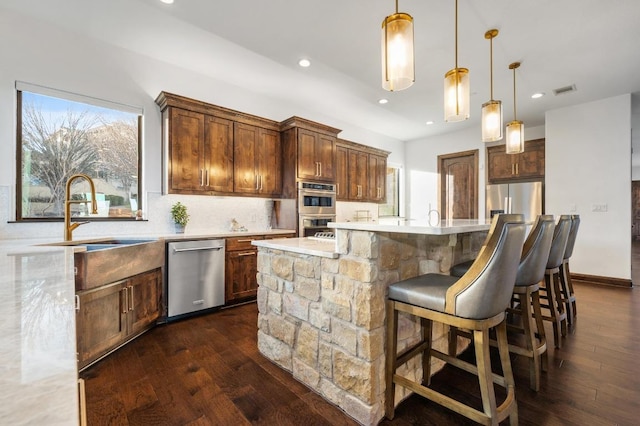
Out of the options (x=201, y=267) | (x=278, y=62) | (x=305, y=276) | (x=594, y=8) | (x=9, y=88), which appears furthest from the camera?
(x=278, y=62)

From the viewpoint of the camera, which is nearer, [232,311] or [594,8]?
[594,8]

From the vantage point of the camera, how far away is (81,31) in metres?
3.01

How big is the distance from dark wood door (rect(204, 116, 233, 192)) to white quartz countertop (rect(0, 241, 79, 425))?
3.00m

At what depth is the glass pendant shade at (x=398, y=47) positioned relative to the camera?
1715mm

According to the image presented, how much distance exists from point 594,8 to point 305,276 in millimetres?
3376

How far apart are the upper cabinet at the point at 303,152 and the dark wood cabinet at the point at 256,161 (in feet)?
0.43

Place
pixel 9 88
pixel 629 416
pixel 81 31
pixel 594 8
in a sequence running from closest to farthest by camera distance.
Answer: pixel 629 416 < pixel 594 8 < pixel 9 88 < pixel 81 31

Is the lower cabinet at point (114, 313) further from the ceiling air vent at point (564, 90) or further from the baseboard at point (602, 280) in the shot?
the baseboard at point (602, 280)

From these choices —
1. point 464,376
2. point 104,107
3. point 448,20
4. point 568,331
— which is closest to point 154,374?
point 464,376

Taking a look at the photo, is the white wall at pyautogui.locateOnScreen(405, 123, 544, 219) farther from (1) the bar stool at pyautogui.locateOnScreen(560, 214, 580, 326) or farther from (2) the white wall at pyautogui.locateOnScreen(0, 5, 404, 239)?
(2) the white wall at pyautogui.locateOnScreen(0, 5, 404, 239)

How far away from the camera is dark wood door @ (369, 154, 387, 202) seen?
609 cm

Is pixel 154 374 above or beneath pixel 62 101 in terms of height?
beneath

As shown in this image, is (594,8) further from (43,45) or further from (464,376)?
(43,45)

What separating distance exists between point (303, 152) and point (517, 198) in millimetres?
4165
